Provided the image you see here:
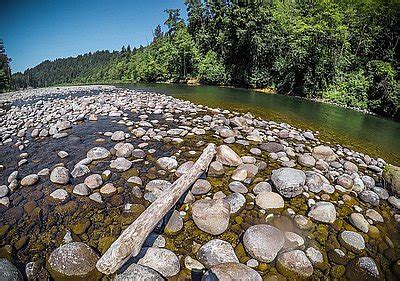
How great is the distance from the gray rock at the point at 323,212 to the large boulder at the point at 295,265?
1.12 m

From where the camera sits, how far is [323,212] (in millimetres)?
4062

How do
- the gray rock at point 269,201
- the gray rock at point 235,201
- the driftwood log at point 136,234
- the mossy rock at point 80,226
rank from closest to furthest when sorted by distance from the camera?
the driftwood log at point 136,234
the mossy rock at point 80,226
the gray rock at point 235,201
the gray rock at point 269,201

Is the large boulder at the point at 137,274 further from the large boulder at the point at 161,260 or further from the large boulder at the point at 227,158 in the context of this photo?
the large boulder at the point at 227,158

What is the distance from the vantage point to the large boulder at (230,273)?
8.82ft

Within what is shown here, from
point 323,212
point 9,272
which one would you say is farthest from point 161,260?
point 323,212

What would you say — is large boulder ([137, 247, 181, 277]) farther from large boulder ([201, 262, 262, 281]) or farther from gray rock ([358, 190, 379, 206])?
gray rock ([358, 190, 379, 206])

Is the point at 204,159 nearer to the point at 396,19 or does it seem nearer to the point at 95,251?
the point at 95,251

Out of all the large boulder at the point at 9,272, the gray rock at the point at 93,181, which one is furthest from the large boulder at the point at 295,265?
the gray rock at the point at 93,181

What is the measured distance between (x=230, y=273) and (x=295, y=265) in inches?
37.3

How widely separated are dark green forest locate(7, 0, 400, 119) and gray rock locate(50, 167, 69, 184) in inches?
804

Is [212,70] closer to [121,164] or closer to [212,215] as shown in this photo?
[121,164]

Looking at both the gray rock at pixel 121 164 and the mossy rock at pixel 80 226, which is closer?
the mossy rock at pixel 80 226

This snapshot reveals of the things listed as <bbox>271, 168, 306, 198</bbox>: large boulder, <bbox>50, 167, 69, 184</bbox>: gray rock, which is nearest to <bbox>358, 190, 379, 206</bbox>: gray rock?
<bbox>271, 168, 306, 198</bbox>: large boulder

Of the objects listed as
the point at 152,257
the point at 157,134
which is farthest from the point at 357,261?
the point at 157,134
